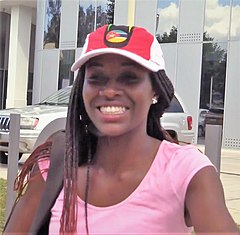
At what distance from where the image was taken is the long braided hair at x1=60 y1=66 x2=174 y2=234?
1759 millimetres

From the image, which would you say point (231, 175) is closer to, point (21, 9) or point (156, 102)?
point (156, 102)

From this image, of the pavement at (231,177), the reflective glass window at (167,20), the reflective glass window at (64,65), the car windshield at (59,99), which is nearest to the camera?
the pavement at (231,177)

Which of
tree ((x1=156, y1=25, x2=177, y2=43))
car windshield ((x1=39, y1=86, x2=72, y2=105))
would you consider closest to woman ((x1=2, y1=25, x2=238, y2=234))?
car windshield ((x1=39, y1=86, x2=72, y2=105))

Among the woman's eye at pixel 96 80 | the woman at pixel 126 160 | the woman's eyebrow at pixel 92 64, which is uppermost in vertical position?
the woman's eyebrow at pixel 92 64

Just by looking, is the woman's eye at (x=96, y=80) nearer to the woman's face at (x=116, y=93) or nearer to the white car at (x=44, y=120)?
the woman's face at (x=116, y=93)

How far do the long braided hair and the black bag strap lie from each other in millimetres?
39

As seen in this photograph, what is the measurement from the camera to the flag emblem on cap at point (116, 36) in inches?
67.2

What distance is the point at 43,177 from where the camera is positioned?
195 cm

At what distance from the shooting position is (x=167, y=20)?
62.2 ft

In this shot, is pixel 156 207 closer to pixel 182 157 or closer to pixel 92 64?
pixel 182 157

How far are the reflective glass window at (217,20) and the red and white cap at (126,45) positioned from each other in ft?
52.5

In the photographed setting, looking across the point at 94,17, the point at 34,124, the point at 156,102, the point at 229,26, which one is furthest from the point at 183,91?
the point at 156,102

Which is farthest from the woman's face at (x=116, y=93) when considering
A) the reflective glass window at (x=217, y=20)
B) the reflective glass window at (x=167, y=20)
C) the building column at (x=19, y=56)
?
the building column at (x=19, y=56)

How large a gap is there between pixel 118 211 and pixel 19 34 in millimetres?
23078
